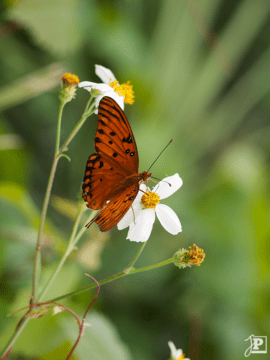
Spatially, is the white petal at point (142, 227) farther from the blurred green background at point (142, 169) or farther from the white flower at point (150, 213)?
the blurred green background at point (142, 169)

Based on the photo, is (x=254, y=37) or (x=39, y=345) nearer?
(x=39, y=345)

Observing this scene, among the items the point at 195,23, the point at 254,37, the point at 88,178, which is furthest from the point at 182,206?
the point at 254,37

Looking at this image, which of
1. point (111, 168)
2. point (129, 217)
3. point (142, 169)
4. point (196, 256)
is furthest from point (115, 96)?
point (142, 169)

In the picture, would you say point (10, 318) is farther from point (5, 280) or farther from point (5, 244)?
point (5, 244)

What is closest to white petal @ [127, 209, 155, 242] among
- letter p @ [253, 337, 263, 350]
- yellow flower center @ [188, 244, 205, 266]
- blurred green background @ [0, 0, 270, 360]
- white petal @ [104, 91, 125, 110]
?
yellow flower center @ [188, 244, 205, 266]

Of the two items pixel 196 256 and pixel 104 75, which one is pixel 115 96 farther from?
pixel 196 256

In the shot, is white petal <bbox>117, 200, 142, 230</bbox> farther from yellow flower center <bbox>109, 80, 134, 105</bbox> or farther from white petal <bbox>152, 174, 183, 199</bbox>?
yellow flower center <bbox>109, 80, 134, 105</bbox>

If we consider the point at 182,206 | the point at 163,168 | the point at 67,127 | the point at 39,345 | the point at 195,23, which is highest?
the point at 195,23
